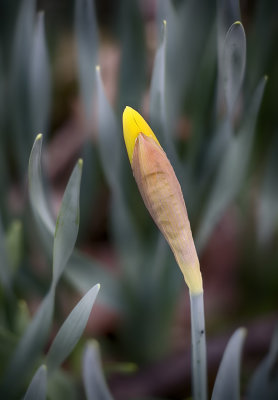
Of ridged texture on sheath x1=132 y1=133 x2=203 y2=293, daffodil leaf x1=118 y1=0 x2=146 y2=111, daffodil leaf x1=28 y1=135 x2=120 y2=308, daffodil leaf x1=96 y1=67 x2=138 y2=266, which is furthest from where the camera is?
daffodil leaf x1=118 y1=0 x2=146 y2=111

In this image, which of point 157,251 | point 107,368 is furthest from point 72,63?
point 107,368

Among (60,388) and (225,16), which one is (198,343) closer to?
(60,388)

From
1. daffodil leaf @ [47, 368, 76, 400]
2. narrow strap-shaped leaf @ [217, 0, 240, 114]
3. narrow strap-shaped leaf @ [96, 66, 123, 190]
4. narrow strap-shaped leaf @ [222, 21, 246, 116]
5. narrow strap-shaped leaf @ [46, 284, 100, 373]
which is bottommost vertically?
daffodil leaf @ [47, 368, 76, 400]

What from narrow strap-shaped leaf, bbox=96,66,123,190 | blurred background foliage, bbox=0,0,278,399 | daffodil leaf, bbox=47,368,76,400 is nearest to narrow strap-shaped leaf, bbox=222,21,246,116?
blurred background foliage, bbox=0,0,278,399

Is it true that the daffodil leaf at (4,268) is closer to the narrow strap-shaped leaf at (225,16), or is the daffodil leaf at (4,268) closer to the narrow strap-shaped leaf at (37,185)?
the narrow strap-shaped leaf at (37,185)

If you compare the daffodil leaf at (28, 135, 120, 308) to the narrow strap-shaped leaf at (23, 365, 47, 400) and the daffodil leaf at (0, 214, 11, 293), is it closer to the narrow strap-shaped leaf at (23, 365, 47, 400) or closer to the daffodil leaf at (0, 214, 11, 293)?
the daffodil leaf at (0, 214, 11, 293)

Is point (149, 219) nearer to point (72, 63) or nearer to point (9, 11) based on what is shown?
point (9, 11)
